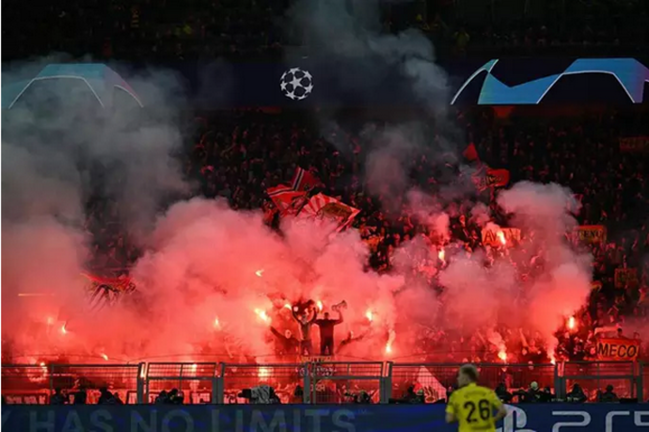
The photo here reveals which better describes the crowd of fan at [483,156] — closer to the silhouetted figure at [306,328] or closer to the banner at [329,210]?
the banner at [329,210]

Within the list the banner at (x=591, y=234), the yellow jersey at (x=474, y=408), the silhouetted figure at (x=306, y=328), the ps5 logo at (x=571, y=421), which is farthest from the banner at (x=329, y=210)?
the yellow jersey at (x=474, y=408)

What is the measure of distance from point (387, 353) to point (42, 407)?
7.32m

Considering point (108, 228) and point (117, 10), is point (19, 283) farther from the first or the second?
point (117, 10)

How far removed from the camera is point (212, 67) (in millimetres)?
20656

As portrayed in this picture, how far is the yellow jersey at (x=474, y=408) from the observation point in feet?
32.0

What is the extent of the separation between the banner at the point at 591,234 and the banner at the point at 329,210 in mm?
3898

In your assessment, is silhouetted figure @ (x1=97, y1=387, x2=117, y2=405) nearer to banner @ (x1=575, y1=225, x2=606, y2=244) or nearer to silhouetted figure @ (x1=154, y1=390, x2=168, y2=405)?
silhouetted figure @ (x1=154, y1=390, x2=168, y2=405)

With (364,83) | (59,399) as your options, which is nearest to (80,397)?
(59,399)

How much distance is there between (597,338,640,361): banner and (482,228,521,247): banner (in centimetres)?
295

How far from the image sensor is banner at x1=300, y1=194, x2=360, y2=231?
20766 millimetres

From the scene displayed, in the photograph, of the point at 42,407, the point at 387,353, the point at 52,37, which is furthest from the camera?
the point at 52,37

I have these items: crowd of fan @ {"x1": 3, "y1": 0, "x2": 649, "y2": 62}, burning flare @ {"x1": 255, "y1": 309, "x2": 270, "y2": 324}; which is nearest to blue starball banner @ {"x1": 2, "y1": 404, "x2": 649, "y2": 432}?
burning flare @ {"x1": 255, "y1": 309, "x2": 270, "y2": 324}

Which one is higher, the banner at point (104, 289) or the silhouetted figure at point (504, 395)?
the banner at point (104, 289)

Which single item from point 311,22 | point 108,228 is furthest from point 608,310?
point 108,228
